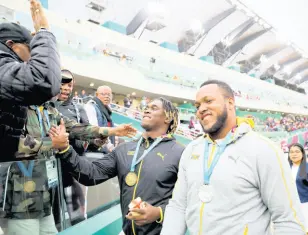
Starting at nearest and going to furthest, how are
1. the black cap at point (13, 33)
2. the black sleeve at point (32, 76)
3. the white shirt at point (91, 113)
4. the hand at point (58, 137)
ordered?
the black sleeve at point (32, 76)
the black cap at point (13, 33)
the hand at point (58, 137)
the white shirt at point (91, 113)

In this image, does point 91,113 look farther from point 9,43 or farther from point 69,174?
point 9,43

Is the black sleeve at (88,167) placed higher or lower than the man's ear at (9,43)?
lower

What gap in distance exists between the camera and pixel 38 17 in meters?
1.32

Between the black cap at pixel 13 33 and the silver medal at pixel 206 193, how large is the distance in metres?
1.15

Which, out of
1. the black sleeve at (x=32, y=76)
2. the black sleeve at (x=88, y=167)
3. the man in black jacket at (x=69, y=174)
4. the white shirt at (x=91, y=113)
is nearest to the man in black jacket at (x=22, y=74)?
the black sleeve at (x=32, y=76)

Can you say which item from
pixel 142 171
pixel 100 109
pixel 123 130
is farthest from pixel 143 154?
pixel 100 109

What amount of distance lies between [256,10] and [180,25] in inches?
258

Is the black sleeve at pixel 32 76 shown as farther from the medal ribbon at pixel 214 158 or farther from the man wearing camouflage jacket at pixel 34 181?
the medal ribbon at pixel 214 158

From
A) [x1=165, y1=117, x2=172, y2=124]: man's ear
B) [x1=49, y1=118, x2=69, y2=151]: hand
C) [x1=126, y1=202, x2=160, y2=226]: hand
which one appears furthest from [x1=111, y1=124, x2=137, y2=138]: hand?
[x1=126, y1=202, x2=160, y2=226]: hand

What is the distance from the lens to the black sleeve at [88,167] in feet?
5.37

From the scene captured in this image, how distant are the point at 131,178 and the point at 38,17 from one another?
3.58 ft

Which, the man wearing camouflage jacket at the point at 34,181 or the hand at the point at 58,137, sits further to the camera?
the hand at the point at 58,137

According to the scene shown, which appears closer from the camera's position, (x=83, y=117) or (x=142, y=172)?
(x=142, y=172)

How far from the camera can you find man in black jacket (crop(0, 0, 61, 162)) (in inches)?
43.4
